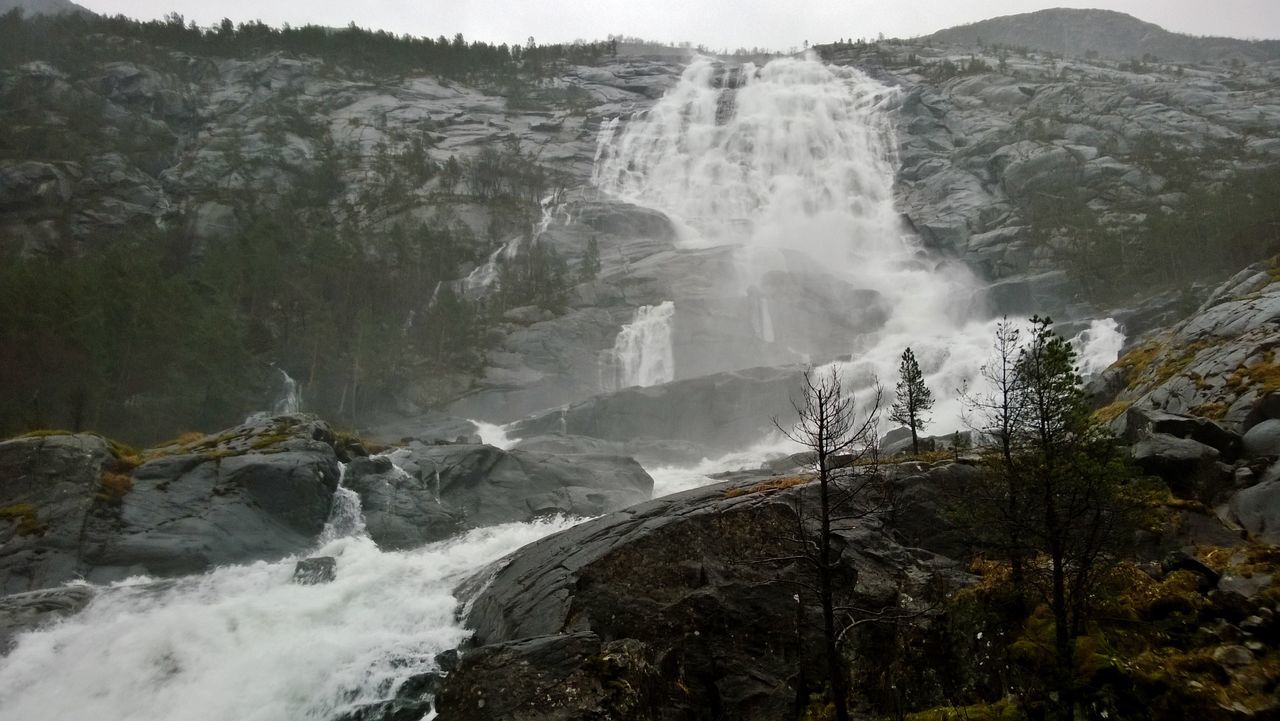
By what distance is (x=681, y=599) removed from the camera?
14.2m

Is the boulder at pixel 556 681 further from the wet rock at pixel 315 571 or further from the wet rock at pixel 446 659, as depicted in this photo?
the wet rock at pixel 315 571

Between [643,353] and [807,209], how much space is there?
34.7 metres

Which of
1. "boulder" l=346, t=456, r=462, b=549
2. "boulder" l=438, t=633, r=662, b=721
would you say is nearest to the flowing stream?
"boulder" l=346, t=456, r=462, b=549

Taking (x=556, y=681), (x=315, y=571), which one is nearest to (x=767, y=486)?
(x=556, y=681)

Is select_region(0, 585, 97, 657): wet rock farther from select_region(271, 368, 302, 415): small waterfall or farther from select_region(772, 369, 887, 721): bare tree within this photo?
select_region(271, 368, 302, 415): small waterfall

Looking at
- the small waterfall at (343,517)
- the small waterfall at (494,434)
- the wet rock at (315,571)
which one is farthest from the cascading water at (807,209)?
the wet rock at (315,571)

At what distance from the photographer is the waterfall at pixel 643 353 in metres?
59.9

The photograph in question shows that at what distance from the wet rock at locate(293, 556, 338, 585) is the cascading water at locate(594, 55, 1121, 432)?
34.4 metres

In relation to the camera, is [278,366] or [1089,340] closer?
[1089,340]

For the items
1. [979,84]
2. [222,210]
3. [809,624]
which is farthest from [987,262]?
[222,210]

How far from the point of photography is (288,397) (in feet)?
167

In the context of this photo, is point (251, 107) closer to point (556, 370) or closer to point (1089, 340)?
point (556, 370)

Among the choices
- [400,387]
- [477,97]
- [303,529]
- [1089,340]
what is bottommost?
[400,387]

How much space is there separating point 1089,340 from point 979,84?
64.4m
